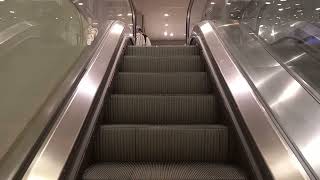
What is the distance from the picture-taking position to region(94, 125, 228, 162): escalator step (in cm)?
262

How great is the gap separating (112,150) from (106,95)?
2.04ft

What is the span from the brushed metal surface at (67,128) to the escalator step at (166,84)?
311 mm

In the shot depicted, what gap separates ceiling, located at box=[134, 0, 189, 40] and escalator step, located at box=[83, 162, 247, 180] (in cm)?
1227

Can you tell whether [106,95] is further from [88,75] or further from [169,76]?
[169,76]

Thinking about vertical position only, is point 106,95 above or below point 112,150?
above

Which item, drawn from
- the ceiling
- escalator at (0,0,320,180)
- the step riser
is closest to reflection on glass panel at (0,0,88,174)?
escalator at (0,0,320,180)

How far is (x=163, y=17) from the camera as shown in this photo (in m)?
16.3

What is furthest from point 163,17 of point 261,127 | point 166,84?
point 261,127

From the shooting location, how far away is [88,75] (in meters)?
3.00

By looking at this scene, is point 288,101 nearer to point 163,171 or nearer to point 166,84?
point 163,171

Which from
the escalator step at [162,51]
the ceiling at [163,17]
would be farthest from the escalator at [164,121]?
the ceiling at [163,17]

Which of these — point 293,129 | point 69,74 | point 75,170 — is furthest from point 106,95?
point 293,129

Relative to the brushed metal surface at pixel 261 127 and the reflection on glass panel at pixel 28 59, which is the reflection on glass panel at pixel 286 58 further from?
the reflection on glass panel at pixel 28 59

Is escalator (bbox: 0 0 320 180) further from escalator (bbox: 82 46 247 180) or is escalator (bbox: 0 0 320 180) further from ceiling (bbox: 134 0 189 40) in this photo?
ceiling (bbox: 134 0 189 40)
